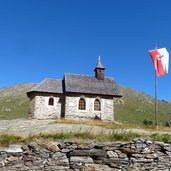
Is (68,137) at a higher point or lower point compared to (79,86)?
lower

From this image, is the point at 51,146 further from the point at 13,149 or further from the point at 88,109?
the point at 88,109

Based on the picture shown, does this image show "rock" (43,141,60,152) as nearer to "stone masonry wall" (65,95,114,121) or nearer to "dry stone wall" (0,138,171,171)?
"dry stone wall" (0,138,171,171)

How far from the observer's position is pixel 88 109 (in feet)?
135

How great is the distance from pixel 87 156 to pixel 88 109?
28.7m

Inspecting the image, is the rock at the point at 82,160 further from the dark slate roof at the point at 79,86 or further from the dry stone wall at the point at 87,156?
the dark slate roof at the point at 79,86

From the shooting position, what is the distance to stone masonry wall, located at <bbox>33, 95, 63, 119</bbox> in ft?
132

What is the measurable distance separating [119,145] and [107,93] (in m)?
29.3

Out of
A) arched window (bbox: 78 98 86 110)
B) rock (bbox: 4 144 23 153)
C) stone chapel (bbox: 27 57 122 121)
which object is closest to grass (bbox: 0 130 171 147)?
rock (bbox: 4 144 23 153)

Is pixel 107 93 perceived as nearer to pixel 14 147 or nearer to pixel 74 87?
pixel 74 87

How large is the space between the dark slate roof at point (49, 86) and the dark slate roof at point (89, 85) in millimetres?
1566

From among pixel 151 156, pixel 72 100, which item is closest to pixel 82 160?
pixel 151 156

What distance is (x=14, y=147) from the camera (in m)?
12.1

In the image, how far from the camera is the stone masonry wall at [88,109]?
133 ft

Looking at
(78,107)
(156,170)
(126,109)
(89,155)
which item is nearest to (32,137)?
(89,155)
